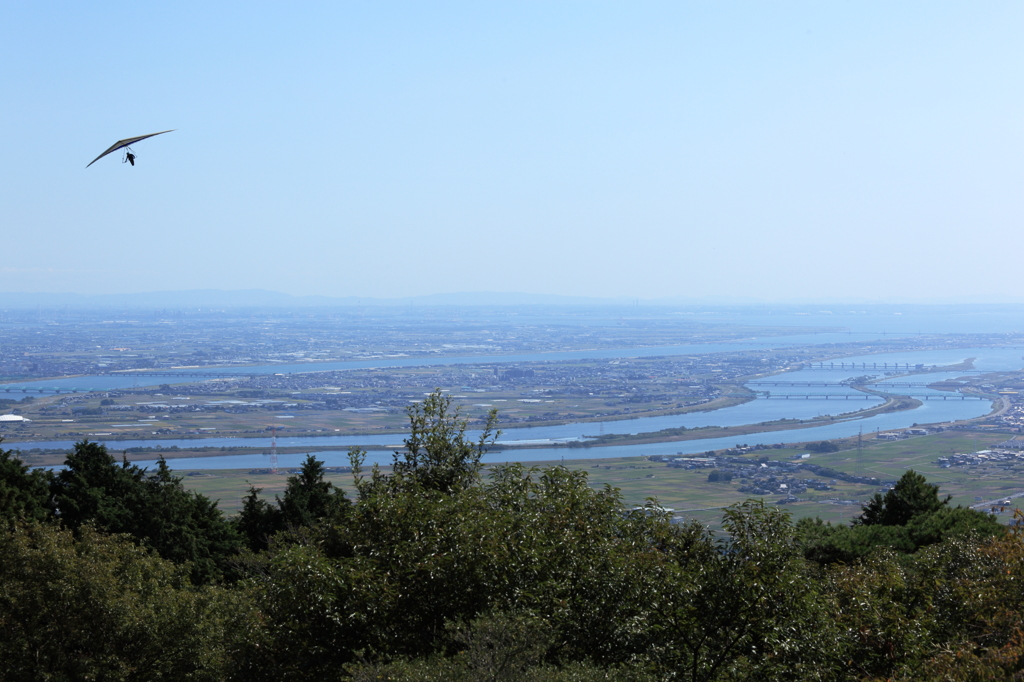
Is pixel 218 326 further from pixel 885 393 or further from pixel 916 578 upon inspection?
pixel 916 578

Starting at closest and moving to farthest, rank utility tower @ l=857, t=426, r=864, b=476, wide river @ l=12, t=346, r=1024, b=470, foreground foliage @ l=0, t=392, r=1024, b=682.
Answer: foreground foliage @ l=0, t=392, r=1024, b=682 < utility tower @ l=857, t=426, r=864, b=476 < wide river @ l=12, t=346, r=1024, b=470

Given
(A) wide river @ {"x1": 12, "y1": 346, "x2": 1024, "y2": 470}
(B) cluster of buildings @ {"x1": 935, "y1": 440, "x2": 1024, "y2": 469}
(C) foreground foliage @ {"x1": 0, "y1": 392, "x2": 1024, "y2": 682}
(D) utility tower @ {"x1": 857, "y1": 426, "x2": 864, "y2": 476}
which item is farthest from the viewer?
(A) wide river @ {"x1": 12, "y1": 346, "x2": 1024, "y2": 470}

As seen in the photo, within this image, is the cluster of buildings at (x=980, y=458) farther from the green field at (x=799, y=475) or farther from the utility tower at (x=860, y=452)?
the utility tower at (x=860, y=452)

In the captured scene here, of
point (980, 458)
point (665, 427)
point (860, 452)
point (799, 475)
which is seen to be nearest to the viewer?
point (799, 475)

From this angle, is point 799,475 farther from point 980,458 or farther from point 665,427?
point 665,427

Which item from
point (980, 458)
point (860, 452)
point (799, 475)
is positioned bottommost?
point (799, 475)

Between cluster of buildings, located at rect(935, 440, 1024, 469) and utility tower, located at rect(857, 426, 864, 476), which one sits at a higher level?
cluster of buildings, located at rect(935, 440, 1024, 469)

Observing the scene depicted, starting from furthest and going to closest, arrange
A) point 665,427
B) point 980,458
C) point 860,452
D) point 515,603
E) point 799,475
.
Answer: point 665,427 → point 860,452 → point 980,458 → point 799,475 → point 515,603

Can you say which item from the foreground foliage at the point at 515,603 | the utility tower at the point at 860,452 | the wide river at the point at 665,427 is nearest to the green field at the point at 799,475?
the utility tower at the point at 860,452

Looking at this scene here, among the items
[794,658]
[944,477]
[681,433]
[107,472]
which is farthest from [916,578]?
[681,433]

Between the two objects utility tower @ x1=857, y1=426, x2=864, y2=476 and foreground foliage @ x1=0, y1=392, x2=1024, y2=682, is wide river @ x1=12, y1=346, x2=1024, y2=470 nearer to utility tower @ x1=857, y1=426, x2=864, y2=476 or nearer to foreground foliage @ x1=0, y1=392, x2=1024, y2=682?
utility tower @ x1=857, y1=426, x2=864, y2=476

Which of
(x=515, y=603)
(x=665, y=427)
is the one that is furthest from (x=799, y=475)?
(x=515, y=603)

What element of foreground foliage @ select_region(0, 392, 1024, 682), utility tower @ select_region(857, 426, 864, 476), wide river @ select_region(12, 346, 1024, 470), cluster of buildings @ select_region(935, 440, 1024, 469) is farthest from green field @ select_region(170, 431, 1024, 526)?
foreground foliage @ select_region(0, 392, 1024, 682)
